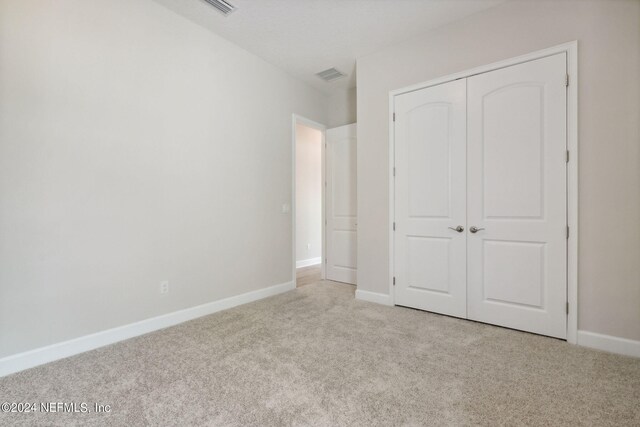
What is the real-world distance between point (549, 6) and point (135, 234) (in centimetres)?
401

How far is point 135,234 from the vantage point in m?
2.62

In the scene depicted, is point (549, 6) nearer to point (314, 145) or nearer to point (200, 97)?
point (200, 97)

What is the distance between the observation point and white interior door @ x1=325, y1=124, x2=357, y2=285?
14.4ft

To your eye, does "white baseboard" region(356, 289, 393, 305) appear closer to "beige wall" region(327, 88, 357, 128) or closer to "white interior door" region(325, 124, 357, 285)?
"white interior door" region(325, 124, 357, 285)

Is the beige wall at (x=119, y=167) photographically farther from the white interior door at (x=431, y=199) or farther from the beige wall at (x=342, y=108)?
the white interior door at (x=431, y=199)

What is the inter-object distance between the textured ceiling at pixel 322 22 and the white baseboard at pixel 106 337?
2.88m

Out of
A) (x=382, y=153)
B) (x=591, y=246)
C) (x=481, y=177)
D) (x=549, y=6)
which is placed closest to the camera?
(x=591, y=246)

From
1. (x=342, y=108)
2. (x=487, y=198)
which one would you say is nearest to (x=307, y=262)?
(x=342, y=108)

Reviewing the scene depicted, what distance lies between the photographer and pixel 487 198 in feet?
9.21

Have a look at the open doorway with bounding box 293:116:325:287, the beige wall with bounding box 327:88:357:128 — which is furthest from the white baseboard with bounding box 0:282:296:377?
the beige wall with bounding box 327:88:357:128

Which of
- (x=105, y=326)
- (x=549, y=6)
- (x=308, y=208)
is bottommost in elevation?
(x=105, y=326)

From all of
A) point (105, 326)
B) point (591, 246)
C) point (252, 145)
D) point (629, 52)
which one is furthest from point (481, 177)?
point (105, 326)

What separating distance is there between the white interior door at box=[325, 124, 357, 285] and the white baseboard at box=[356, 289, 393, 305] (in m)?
0.74

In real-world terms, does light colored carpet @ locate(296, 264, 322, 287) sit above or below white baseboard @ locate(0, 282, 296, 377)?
below
